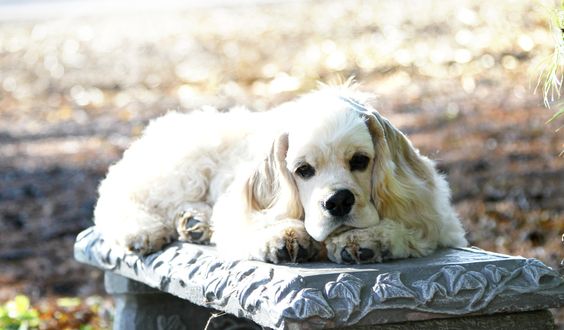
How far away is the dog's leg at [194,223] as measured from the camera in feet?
16.9

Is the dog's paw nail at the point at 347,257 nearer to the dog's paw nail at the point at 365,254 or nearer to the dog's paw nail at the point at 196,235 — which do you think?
the dog's paw nail at the point at 365,254

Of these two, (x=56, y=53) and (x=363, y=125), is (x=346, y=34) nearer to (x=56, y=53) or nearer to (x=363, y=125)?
(x=56, y=53)

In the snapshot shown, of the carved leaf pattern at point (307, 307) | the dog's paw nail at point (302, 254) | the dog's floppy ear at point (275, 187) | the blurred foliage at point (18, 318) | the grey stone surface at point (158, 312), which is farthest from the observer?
the blurred foliage at point (18, 318)

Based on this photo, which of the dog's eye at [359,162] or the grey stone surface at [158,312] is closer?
the dog's eye at [359,162]

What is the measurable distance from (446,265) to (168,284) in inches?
60.4

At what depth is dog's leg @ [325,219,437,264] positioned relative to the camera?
4.14m

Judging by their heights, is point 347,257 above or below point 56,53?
below

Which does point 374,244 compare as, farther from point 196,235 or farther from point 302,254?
point 196,235

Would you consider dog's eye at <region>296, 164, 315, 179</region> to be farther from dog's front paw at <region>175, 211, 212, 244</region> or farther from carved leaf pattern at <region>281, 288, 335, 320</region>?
dog's front paw at <region>175, 211, 212, 244</region>

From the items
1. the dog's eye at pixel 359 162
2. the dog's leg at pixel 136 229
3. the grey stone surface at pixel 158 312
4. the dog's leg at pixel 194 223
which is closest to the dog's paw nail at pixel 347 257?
the dog's eye at pixel 359 162

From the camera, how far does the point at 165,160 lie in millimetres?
5602

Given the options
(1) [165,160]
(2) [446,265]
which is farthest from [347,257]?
(1) [165,160]

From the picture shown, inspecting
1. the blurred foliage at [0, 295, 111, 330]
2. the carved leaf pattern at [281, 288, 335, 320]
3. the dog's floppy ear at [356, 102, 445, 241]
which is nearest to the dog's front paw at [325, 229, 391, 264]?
the dog's floppy ear at [356, 102, 445, 241]

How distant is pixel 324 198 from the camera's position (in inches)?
164
